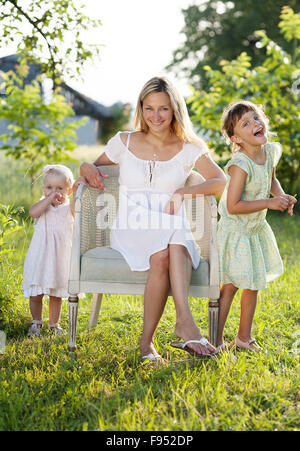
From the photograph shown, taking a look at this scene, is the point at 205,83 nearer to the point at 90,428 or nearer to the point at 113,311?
the point at 113,311

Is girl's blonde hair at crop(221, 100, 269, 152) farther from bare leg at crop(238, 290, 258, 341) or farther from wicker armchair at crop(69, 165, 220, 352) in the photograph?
bare leg at crop(238, 290, 258, 341)

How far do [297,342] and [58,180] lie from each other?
5.36 ft

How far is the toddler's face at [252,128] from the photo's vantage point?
9.34 ft

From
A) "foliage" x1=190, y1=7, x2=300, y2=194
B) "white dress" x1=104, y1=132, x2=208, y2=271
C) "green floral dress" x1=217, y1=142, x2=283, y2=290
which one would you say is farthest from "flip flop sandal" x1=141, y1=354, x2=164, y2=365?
"foliage" x1=190, y1=7, x2=300, y2=194

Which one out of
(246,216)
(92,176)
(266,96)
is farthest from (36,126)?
(246,216)

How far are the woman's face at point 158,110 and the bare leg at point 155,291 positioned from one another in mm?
691

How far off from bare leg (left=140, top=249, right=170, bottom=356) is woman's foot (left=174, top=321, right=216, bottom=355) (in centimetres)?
15

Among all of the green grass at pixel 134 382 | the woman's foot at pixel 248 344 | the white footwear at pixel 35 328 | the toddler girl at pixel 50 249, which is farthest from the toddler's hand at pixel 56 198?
the woman's foot at pixel 248 344

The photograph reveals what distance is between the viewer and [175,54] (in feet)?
70.8

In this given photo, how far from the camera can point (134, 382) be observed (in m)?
2.42

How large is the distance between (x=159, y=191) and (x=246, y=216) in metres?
0.48

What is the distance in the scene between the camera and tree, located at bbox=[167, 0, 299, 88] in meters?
19.0

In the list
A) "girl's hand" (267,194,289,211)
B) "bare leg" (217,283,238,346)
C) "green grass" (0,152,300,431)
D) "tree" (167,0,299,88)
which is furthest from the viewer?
"tree" (167,0,299,88)

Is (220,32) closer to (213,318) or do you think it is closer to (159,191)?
(159,191)
